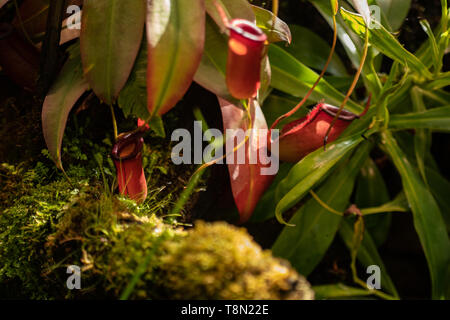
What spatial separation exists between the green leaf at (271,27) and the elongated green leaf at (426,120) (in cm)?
46

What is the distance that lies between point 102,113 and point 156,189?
278mm

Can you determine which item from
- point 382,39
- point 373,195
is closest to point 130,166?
point 382,39

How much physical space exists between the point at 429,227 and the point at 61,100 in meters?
1.02

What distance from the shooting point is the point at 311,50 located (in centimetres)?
143

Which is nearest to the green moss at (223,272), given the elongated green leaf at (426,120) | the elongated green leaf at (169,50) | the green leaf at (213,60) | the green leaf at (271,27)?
the elongated green leaf at (169,50)

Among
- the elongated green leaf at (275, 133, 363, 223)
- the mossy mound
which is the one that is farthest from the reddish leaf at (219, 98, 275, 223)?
the mossy mound

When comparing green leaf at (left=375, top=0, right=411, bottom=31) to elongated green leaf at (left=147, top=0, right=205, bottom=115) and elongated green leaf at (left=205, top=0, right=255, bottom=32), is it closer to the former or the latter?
elongated green leaf at (left=205, top=0, right=255, bottom=32)

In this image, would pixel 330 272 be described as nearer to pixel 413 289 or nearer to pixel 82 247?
pixel 413 289

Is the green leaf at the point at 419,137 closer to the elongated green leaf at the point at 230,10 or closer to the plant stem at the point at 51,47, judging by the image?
the elongated green leaf at the point at 230,10

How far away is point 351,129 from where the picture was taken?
3.79 ft

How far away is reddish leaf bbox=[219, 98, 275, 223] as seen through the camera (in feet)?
3.09

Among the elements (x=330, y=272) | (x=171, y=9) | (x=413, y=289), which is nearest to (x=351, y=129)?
(x=330, y=272)
